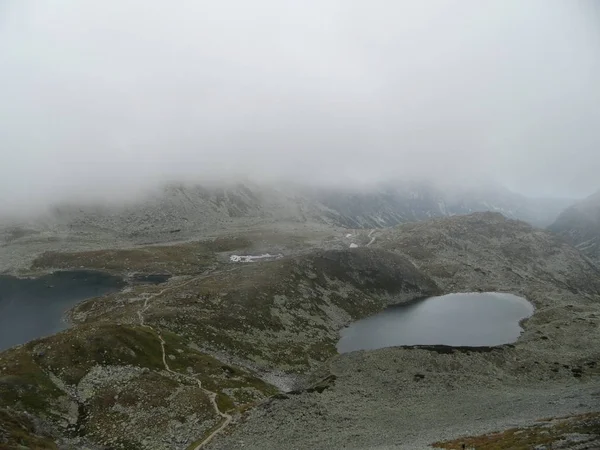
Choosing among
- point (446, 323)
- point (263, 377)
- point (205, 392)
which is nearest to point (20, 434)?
point (205, 392)

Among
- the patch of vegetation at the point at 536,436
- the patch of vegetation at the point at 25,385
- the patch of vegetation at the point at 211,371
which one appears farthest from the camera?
the patch of vegetation at the point at 211,371

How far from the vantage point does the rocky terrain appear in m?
55.8

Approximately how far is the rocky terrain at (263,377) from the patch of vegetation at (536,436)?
41.2 inches

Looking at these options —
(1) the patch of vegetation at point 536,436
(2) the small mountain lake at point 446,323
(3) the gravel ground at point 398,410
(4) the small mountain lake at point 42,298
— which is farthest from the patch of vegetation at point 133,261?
(1) the patch of vegetation at point 536,436

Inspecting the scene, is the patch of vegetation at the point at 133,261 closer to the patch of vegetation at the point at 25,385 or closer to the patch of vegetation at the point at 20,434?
the patch of vegetation at the point at 25,385

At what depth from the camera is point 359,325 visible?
125 metres

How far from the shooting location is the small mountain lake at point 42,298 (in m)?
109

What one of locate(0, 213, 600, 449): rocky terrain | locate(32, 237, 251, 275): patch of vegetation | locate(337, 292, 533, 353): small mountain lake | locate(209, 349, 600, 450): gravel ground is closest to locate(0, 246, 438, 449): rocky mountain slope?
locate(0, 213, 600, 449): rocky terrain

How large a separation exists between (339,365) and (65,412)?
169 ft

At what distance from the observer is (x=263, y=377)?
A: 85062mm

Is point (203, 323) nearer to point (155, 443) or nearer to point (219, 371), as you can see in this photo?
point (219, 371)

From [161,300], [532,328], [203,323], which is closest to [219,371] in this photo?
[203,323]

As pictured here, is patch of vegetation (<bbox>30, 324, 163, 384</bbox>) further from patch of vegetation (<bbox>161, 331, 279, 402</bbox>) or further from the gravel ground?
the gravel ground

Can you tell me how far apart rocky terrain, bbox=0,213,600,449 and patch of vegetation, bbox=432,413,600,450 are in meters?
1.05
